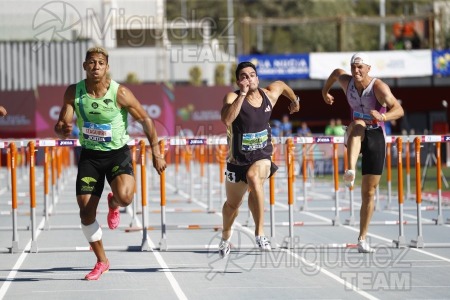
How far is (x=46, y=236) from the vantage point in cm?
1596

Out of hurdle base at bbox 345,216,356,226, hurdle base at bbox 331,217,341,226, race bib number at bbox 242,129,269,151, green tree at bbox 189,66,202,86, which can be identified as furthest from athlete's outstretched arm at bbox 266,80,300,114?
green tree at bbox 189,66,202,86

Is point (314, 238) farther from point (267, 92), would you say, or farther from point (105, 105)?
point (105, 105)

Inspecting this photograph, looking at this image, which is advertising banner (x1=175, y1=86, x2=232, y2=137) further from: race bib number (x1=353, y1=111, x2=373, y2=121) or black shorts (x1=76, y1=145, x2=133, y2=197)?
black shorts (x1=76, y1=145, x2=133, y2=197)

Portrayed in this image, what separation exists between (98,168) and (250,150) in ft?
5.32

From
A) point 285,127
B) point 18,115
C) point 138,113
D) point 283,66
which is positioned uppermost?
point 283,66

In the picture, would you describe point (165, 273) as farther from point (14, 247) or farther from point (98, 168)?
point (14, 247)

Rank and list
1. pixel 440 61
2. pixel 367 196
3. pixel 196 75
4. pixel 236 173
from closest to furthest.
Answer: pixel 236 173, pixel 367 196, pixel 440 61, pixel 196 75

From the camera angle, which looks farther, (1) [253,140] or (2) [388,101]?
(2) [388,101]

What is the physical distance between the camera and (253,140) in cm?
1159

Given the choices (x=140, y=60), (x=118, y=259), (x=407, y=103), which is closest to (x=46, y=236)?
(x=118, y=259)

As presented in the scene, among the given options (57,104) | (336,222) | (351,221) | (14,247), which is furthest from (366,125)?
(57,104)

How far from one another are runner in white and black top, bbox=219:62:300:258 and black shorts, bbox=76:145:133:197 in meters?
1.20

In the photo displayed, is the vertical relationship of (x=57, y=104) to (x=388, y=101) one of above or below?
above

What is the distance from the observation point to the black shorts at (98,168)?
1083 cm
